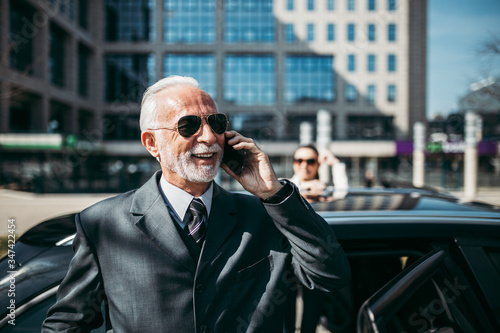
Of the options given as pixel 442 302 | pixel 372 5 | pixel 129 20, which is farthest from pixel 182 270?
pixel 372 5

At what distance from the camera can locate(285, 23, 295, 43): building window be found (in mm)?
37656

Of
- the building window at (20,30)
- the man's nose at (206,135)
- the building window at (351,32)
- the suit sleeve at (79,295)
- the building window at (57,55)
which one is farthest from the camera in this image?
the building window at (351,32)

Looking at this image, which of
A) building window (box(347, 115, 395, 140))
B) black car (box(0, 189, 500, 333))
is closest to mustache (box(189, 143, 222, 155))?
black car (box(0, 189, 500, 333))

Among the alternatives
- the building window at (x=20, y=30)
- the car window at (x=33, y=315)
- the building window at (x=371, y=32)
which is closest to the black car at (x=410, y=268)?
the car window at (x=33, y=315)

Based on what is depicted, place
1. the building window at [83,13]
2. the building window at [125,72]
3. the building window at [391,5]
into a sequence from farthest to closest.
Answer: the building window at [125,72] < the building window at [391,5] < the building window at [83,13]

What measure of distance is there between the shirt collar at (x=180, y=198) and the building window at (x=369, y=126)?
37882 mm

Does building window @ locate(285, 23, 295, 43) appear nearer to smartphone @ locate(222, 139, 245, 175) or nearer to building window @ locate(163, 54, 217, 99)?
building window @ locate(163, 54, 217, 99)

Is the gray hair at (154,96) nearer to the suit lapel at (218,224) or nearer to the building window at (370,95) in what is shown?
the suit lapel at (218,224)

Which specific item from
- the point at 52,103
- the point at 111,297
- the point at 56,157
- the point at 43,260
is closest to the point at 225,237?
the point at 111,297

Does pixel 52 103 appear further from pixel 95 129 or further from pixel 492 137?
pixel 492 137

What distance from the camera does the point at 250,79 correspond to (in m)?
37.8

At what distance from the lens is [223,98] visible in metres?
37.4

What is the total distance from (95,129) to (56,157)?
1017cm

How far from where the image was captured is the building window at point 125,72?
125 ft
